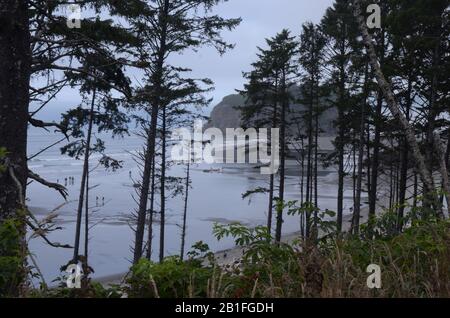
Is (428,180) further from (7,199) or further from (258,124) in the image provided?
(258,124)

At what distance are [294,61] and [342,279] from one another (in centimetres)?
2254

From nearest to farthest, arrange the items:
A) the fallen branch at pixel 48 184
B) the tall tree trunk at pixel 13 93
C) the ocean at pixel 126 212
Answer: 1. the tall tree trunk at pixel 13 93
2. the fallen branch at pixel 48 184
3. the ocean at pixel 126 212

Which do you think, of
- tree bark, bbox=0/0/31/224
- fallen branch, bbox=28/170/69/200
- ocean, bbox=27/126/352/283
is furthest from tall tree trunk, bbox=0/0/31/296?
ocean, bbox=27/126/352/283

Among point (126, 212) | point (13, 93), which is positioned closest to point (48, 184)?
point (13, 93)

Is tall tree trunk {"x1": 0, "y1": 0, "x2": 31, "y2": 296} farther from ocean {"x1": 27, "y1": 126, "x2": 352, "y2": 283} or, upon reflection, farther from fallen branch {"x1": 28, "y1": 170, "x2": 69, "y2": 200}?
ocean {"x1": 27, "y1": 126, "x2": 352, "y2": 283}

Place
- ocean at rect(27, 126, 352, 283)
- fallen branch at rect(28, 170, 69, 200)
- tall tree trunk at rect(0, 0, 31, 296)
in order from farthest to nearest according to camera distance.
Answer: ocean at rect(27, 126, 352, 283) < fallen branch at rect(28, 170, 69, 200) < tall tree trunk at rect(0, 0, 31, 296)

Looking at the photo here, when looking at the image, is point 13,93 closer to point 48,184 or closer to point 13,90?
point 13,90

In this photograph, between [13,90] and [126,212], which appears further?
[126,212]

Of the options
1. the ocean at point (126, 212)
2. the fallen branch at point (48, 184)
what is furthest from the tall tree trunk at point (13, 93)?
the ocean at point (126, 212)

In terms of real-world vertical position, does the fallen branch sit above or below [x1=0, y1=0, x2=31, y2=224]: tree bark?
below

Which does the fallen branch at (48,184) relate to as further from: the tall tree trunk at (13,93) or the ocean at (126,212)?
the ocean at (126,212)

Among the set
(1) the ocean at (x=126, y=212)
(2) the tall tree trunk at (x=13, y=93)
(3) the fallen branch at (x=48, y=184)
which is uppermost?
(2) the tall tree trunk at (x=13, y=93)

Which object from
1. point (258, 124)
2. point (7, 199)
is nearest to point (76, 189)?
point (258, 124)
